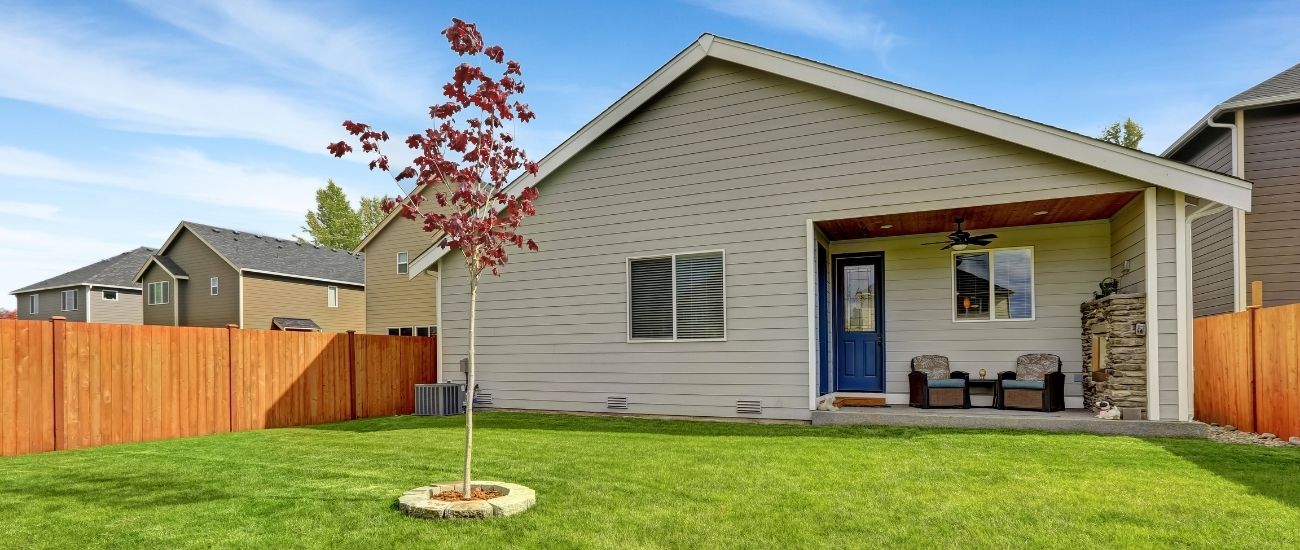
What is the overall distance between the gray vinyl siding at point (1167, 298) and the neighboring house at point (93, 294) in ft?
115

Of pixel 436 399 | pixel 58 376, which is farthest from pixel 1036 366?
pixel 58 376

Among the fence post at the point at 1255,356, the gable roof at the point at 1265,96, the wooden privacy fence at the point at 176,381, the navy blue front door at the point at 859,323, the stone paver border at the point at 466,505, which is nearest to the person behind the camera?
the stone paver border at the point at 466,505

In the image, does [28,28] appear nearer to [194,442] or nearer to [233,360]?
[233,360]

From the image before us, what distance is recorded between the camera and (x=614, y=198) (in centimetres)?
1042

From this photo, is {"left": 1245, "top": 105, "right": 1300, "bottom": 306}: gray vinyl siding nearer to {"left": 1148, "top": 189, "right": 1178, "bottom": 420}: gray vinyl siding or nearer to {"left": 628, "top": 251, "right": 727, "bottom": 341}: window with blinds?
{"left": 1148, "top": 189, "right": 1178, "bottom": 420}: gray vinyl siding

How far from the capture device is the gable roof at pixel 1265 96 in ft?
31.9

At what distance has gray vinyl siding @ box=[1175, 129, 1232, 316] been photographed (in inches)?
408

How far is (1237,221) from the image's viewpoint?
9.99 metres

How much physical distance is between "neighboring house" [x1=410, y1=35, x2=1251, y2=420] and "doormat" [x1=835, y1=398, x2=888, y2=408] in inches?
12.1

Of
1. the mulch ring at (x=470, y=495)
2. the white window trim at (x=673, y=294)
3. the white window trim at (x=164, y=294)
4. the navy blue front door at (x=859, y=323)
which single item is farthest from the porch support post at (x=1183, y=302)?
the white window trim at (x=164, y=294)

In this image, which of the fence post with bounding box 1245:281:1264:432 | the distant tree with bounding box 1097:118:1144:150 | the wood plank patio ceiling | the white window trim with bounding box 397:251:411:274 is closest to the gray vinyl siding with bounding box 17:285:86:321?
the white window trim with bounding box 397:251:411:274

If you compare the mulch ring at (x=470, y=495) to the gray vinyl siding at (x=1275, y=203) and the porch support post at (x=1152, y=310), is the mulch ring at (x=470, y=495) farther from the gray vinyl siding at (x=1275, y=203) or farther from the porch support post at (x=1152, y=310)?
the gray vinyl siding at (x=1275, y=203)

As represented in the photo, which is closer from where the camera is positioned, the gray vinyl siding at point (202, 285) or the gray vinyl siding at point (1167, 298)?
the gray vinyl siding at point (1167, 298)

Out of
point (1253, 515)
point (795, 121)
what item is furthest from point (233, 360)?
point (1253, 515)
